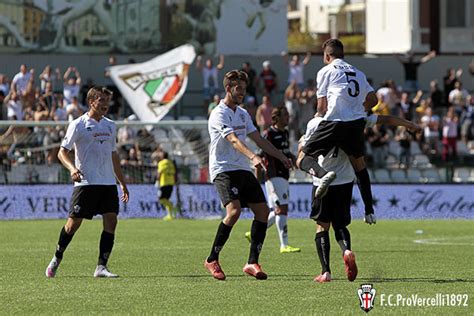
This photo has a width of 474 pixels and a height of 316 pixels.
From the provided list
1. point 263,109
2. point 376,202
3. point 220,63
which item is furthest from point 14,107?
point 376,202

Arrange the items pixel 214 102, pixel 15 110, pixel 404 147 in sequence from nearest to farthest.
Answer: pixel 15 110 → pixel 404 147 → pixel 214 102

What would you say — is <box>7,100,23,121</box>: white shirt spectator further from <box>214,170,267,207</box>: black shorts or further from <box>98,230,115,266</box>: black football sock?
<box>214,170,267,207</box>: black shorts

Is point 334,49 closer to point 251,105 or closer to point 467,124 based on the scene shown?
point 251,105

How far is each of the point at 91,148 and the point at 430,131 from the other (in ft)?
76.4

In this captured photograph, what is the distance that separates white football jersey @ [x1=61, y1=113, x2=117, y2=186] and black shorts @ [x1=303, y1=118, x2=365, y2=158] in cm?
262

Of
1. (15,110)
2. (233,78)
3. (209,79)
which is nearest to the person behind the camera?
(233,78)

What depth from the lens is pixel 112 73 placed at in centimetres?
3453

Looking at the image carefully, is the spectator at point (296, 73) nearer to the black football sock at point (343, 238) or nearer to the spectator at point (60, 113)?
the spectator at point (60, 113)

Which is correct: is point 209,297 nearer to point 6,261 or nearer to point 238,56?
point 6,261

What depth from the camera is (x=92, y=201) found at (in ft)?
50.8

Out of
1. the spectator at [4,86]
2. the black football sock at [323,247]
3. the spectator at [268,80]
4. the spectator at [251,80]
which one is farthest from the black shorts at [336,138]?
the spectator at [268,80]

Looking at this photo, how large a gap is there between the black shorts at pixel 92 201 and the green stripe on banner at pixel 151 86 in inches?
726

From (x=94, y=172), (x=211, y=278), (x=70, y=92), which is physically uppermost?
(x=94, y=172)

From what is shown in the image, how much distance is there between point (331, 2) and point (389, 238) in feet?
170
